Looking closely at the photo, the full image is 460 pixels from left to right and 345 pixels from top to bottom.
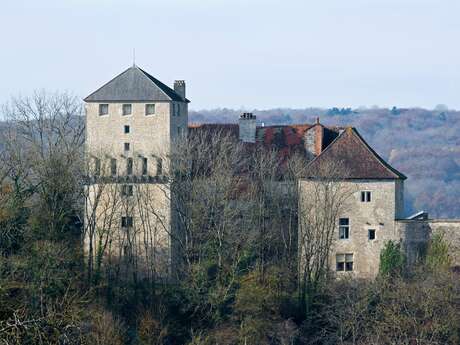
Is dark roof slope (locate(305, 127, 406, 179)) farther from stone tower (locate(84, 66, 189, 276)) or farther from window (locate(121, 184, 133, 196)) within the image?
window (locate(121, 184, 133, 196))

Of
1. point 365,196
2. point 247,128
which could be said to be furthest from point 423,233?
point 247,128

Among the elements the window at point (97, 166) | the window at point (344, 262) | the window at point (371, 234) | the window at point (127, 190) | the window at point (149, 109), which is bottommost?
the window at point (344, 262)

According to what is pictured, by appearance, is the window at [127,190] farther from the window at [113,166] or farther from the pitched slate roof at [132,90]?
the pitched slate roof at [132,90]

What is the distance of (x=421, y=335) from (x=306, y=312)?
5.99m

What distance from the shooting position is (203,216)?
53.4m

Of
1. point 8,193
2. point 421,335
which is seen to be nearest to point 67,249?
point 8,193

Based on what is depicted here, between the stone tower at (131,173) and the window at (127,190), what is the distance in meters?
0.03

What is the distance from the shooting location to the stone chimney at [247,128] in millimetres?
60625

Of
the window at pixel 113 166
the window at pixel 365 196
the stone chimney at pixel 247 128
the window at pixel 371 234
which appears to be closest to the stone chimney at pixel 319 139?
the stone chimney at pixel 247 128

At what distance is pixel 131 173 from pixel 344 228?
984 cm

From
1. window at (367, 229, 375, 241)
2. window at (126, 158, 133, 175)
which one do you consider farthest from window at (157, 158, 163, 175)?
window at (367, 229, 375, 241)

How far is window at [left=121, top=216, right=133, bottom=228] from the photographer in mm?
54688

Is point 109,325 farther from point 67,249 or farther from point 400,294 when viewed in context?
point 400,294

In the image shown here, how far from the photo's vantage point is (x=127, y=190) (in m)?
55.1
